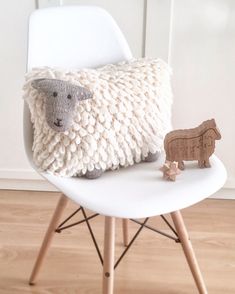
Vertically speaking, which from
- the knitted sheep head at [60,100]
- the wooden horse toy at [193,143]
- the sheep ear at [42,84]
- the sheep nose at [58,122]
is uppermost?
the sheep ear at [42,84]

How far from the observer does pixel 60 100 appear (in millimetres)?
908

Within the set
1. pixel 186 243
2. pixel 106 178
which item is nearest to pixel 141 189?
pixel 106 178

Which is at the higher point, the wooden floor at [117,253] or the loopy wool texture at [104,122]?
the loopy wool texture at [104,122]

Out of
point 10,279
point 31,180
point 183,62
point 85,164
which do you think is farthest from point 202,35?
point 10,279

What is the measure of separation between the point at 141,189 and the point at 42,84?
316 mm

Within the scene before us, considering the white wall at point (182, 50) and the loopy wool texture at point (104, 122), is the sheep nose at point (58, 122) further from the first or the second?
the white wall at point (182, 50)

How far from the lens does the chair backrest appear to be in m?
1.06

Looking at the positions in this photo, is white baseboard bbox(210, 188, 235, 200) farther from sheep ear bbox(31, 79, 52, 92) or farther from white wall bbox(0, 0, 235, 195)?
sheep ear bbox(31, 79, 52, 92)

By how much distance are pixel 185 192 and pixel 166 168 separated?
10 centimetres

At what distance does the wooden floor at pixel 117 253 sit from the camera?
1.25m

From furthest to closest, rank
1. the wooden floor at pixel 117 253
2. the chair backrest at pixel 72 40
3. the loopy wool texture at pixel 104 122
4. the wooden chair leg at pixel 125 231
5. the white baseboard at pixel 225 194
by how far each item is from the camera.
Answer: the white baseboard at pixel 225 194 < the wooden chair leg at pixel 125 231 < the wooden floor at pixel 117 253 < the chair backrest at pixel 72 40 < the loopy wool texture at pixel 104 122

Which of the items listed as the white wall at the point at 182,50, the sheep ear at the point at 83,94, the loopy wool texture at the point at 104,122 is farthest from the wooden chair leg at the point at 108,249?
the white wall at the point at 182,50

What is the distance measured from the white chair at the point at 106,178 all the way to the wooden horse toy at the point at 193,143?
4 cm

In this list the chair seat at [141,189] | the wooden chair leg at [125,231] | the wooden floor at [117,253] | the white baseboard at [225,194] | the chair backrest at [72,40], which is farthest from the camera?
the white baseboard at [225,194]
